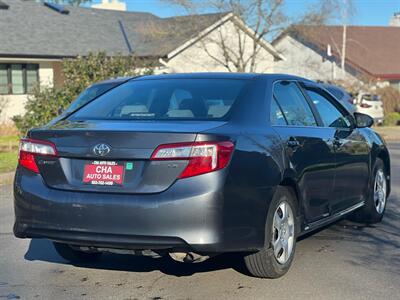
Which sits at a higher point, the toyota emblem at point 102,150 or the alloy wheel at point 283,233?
the toyota emblem at point 102,150

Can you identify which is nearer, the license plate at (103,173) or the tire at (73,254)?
the license plate at (103,173)

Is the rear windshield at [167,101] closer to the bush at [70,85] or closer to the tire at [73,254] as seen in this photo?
the tire at [73,254]

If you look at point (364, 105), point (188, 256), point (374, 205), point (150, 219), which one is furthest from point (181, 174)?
point (364, 105)

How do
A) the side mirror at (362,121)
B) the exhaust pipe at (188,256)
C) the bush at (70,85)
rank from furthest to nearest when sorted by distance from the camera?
the bush at (70,85) < the side mirror at (362,121) < the exhaust pipe at (188,256)

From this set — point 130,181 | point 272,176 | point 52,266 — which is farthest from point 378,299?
point 52,266

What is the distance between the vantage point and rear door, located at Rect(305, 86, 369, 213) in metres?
6.74

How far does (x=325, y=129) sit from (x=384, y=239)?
4.68 feet

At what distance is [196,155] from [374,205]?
11.8ft

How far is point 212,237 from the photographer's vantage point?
4.86 metres

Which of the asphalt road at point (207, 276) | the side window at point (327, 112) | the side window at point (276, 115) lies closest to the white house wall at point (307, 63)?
the side window at point (327, 112)

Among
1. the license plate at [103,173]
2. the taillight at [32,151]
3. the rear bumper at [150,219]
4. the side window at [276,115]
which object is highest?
the side window at [276,115]

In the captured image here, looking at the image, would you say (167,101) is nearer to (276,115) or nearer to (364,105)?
(276,115)

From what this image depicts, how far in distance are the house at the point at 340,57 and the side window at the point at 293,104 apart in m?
35.3

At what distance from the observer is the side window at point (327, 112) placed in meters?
6.82
